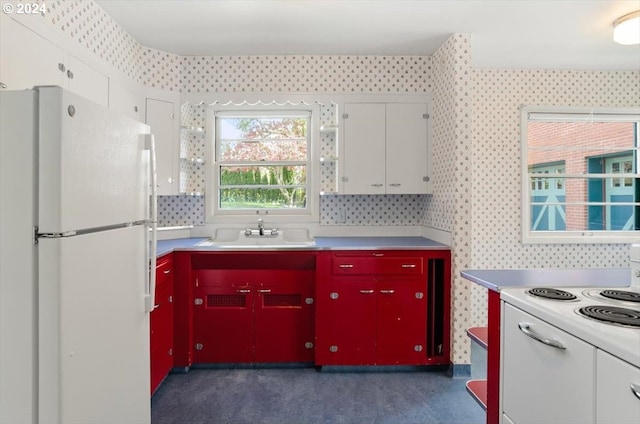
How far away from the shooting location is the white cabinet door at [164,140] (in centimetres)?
304

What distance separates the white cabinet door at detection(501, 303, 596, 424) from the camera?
1.07 m

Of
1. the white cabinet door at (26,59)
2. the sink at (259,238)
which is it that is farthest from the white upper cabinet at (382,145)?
the white cabinet door at (26,59)

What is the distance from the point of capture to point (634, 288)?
1.44m

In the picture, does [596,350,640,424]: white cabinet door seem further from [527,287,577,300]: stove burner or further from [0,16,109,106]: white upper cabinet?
[0,16,109,106]: white upper cabinet

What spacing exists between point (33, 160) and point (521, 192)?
372cm

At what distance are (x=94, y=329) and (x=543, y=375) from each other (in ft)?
5.09

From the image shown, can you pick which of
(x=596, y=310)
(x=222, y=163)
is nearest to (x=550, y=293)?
(x=596, y=310)

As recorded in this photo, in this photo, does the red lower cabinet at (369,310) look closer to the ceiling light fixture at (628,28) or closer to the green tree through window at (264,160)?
the green tree through window at (264,160)

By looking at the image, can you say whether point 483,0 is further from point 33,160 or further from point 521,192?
point 33,160

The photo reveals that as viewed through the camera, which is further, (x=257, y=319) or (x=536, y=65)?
(x=536, y=65)

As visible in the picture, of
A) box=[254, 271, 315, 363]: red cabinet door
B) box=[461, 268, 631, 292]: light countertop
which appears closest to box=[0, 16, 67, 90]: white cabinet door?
box=[254, 271, 315, 363]: red cabinet door

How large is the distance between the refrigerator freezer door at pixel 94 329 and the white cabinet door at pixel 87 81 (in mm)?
1107

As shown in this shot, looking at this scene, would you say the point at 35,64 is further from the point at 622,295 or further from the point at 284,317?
the point at 622,295

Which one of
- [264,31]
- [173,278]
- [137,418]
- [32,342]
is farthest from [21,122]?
[264,31]
